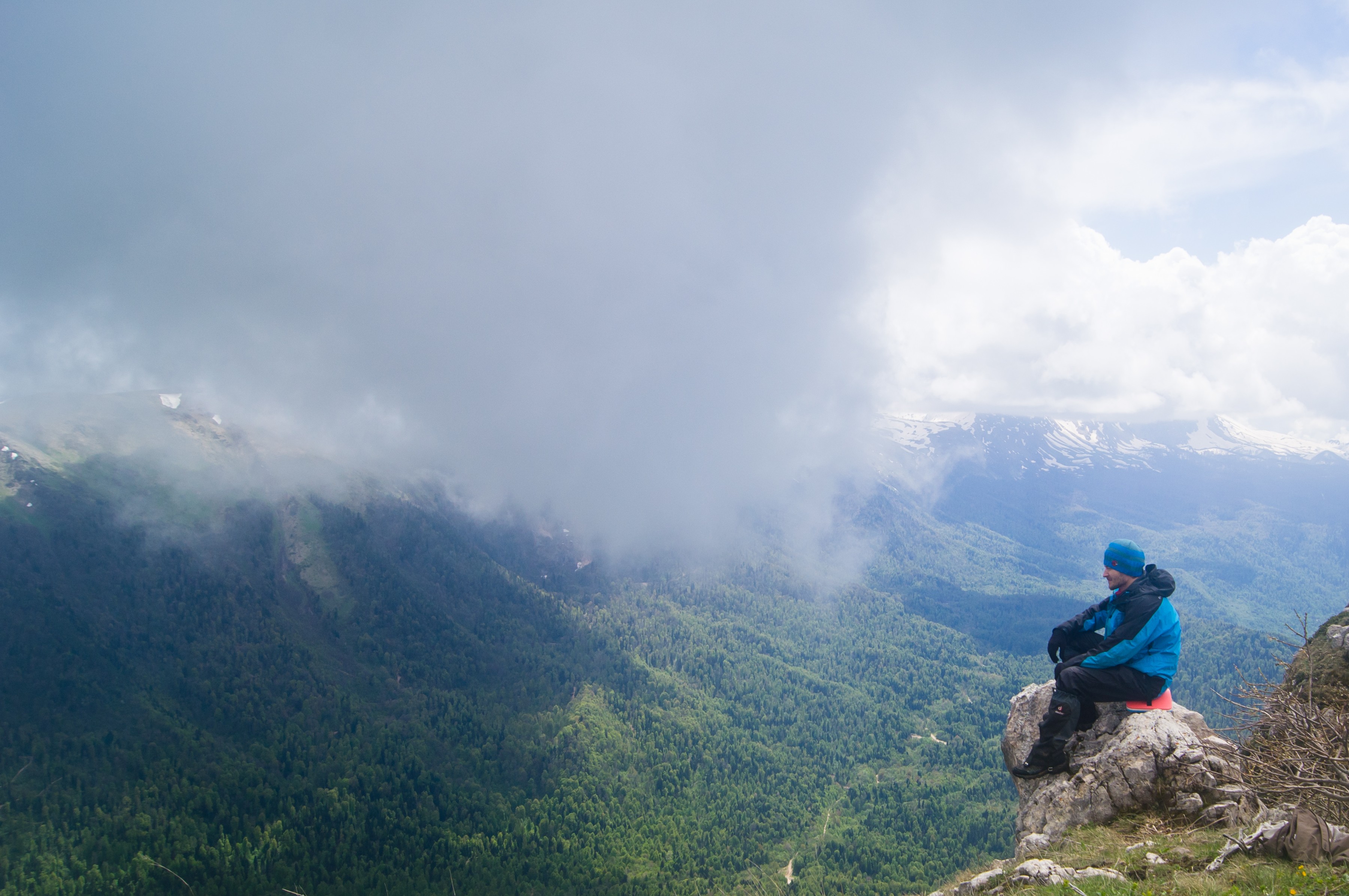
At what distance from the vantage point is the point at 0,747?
109312 millimetres

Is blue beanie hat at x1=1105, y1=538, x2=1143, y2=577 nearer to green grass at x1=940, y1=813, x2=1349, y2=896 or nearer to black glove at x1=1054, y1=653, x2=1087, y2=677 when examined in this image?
black glove at x1=1054, y1=653, x2=1087, y2=677

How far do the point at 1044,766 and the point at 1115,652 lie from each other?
4.21 m

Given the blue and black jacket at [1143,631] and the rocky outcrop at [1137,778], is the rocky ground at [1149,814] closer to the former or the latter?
the rocky outcrop at [1137,778]

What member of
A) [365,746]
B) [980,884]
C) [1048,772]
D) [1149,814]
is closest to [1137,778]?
[1149,814]

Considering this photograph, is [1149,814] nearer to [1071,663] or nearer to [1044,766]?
[1044,766]

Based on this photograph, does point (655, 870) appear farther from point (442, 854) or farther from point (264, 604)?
point (264, 604)

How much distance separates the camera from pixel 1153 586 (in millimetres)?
13609

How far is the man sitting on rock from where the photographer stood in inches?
533

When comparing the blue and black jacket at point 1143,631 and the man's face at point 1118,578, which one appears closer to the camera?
the blue and black jacket at point 1143,631

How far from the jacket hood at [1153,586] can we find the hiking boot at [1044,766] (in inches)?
196

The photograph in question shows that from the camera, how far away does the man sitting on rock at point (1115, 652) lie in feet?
44.4

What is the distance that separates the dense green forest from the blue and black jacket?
374 feet

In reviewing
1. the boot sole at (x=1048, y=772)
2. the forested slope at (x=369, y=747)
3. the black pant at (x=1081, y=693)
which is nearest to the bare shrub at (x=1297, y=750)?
the black pant at (x=1081, y=693)

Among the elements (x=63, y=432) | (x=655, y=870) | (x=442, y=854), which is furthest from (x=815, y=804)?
(x=63, y=432)
